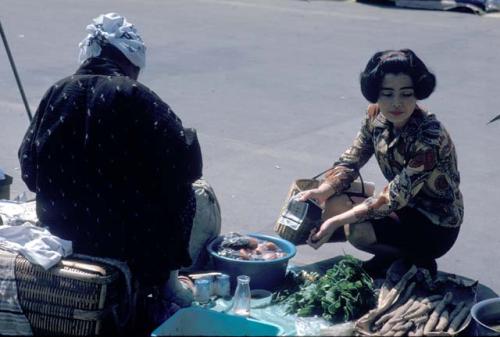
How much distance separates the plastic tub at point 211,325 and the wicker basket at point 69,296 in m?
0.44

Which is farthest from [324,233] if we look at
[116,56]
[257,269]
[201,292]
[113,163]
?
[116,56]

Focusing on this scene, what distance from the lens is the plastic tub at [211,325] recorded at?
9.85 feet

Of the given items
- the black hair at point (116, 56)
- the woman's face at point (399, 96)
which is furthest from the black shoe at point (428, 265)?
the black hair at point (116, 56)

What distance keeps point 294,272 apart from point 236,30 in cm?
841

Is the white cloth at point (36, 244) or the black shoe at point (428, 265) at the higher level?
the white cloth at point (36, 244)

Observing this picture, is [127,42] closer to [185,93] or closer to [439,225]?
[439,225]

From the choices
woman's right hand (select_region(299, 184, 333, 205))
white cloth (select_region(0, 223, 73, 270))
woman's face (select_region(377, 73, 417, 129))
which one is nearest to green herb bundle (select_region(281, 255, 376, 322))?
woman's right hand (select_region(299, 184, 333, 205))

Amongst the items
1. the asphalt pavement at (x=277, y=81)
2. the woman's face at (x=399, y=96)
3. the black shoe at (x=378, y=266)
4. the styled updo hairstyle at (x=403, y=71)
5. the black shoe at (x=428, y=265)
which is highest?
the styled updo hairstyle at (x=403, y=71)

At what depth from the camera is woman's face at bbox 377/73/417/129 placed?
14.4ft

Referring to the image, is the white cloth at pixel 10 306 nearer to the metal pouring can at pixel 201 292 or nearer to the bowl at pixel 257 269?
the metal pouring can at pixel 201 292

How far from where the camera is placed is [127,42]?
397 cm

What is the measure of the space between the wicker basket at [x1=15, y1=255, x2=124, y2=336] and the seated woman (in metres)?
1.20

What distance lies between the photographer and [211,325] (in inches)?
122

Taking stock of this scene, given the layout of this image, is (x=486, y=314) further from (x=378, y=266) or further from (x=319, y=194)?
(x=319, y=194)
